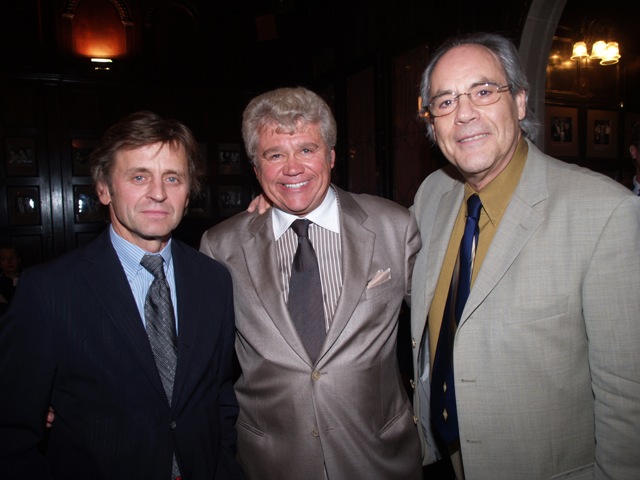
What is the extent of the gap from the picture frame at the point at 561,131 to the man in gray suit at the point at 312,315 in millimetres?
4340

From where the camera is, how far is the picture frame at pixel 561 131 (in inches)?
212

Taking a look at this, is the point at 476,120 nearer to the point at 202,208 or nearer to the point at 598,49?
the point at 598,49

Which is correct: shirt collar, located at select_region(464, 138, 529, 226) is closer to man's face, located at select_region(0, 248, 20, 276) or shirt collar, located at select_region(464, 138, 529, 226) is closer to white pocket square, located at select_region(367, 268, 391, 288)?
white pocket square, located at select_region(367, 268, 391, 288)

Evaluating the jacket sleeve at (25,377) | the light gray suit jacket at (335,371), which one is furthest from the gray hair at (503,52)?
the jacket sleeve at (25,377)

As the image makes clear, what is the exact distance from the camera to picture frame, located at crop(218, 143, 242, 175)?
7.47 meters

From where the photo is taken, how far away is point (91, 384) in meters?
1.41

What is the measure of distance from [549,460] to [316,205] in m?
1.24

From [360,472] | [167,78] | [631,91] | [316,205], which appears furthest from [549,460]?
[167,78]

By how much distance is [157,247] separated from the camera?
1672 mm

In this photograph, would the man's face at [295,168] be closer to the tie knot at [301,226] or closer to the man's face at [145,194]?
the tie knot at [301,226]

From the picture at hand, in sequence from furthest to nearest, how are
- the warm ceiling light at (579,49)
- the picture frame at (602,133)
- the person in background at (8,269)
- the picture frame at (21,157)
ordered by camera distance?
1. the picture frame at (21,157)
2. the picture frame at (602,133)
3. the warm ceiling light at (579,49)
4. the person in background at (8,269)

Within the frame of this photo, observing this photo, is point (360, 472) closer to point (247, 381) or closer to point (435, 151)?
point (247, 381)

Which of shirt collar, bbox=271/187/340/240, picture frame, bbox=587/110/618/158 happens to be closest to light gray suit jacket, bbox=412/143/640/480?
shirt collar, bbox=271/187/340/240

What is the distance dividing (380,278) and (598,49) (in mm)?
5299
